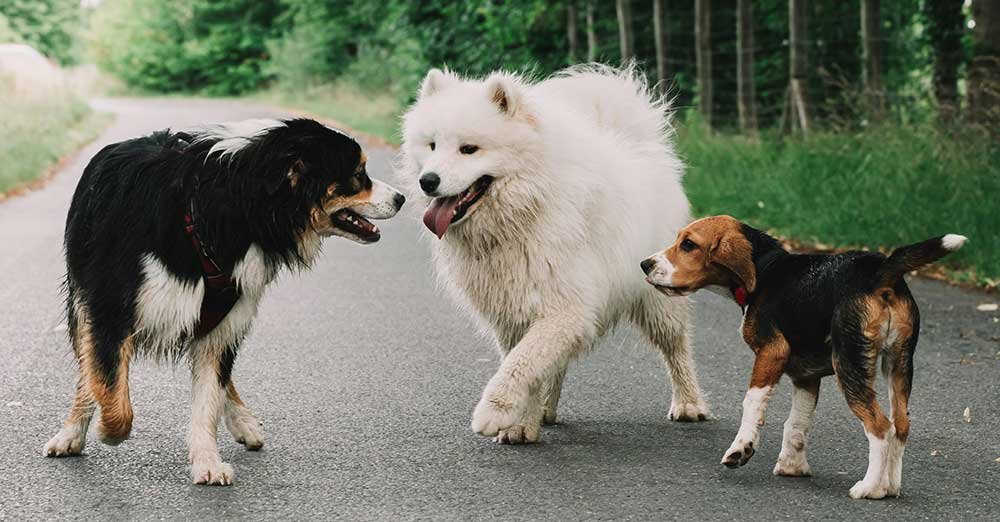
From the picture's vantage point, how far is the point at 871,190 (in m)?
12.4

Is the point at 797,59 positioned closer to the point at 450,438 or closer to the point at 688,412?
the point at 688,412

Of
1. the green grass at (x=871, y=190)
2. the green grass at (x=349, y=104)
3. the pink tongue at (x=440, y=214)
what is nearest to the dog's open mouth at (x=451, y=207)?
the pink tongue at (x=440, y=214)

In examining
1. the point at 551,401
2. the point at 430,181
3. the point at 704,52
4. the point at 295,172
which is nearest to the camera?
the point at 295,172

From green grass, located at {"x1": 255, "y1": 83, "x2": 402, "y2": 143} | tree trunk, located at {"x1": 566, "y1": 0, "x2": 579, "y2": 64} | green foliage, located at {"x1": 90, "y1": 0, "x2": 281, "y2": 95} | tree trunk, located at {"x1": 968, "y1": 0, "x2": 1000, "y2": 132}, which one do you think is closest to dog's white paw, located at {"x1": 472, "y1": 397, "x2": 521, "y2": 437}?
tree trunk, located at {"x1": 968, "y1": 0, "x2": 1000, "y2": 132}

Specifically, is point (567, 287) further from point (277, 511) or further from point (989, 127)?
point (989, 127)

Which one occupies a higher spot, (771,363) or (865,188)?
(771,363)

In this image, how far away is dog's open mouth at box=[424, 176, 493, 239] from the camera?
19.9 ft

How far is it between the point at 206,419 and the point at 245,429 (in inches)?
19.4

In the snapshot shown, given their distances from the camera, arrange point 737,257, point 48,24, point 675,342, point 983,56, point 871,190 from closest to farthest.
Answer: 1. point 737,257
2. point 675,342
3. point 871,190
4. point 983,56
5. point 48,24

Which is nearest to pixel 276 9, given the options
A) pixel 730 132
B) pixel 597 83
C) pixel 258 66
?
pixel 258 66

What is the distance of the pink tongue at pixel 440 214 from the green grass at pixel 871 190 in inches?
228

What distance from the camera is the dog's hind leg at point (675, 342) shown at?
21.6 ft

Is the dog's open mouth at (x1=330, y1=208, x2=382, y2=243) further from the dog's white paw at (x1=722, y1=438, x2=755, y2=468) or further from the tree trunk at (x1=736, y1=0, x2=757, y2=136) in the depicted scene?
the tree trunk at (x1=736, y1=0, x2=757, y2=136)

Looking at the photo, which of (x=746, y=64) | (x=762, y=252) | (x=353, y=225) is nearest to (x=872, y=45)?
(x=746, y=64)
